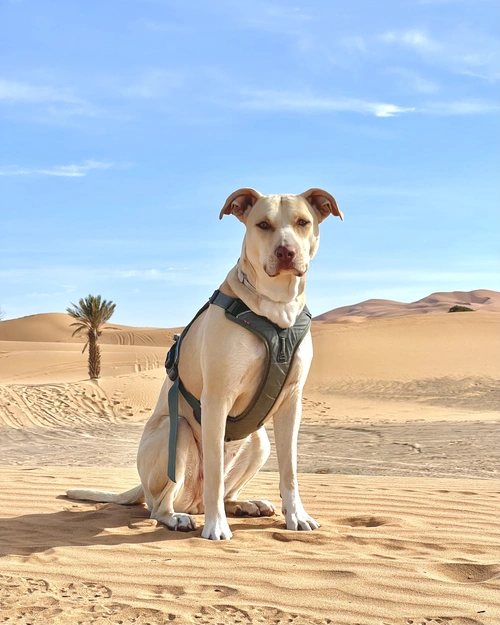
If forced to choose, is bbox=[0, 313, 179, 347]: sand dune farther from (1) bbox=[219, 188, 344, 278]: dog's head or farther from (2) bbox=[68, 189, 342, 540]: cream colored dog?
(1) bbox=[219, 188, 344, 278]: dog's head

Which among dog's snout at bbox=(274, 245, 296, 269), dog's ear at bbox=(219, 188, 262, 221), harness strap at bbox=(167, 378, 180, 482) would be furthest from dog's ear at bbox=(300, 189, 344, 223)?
harness strap at bbox=(167, 378, 180, 482)

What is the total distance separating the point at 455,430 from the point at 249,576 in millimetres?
11381

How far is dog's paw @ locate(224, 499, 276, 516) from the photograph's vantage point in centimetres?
537

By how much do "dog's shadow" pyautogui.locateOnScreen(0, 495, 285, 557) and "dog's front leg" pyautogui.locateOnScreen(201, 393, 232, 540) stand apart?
6.5 inches

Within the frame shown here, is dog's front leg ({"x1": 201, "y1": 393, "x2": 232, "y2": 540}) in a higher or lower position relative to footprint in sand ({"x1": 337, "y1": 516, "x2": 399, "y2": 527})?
higher

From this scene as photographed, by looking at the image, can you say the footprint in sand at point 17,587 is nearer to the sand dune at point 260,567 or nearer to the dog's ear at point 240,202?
the sand dune at point 260,567

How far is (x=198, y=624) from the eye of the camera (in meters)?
3.19

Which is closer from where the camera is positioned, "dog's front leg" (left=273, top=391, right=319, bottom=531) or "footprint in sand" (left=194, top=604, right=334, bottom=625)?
"footprint in sand" (left=194, top=604, right=334, bottom=625)

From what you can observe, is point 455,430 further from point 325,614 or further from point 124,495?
point 325,614

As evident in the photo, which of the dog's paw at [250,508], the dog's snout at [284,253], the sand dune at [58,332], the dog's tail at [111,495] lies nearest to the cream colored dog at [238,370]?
the dog's snout at [284,253]

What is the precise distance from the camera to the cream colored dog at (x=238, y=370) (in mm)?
4449

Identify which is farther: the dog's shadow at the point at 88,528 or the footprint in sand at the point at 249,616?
the dog's shadow at the point at 88,528

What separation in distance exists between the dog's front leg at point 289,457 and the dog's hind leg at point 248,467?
0.32 meters

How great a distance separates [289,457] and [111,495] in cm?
186
